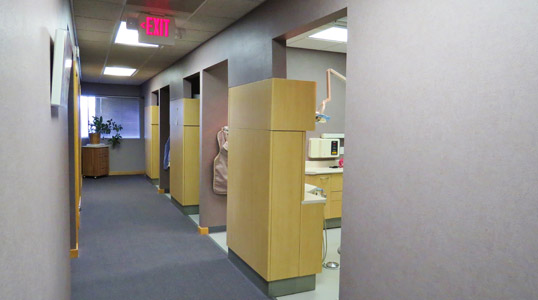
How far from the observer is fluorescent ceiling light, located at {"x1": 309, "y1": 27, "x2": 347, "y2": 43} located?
463cm

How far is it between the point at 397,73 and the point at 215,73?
3.72 m

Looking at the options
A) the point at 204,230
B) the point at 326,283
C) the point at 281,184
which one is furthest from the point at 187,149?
the point at 326,283

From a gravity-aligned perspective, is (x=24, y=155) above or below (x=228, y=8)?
below

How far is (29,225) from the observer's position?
118cm

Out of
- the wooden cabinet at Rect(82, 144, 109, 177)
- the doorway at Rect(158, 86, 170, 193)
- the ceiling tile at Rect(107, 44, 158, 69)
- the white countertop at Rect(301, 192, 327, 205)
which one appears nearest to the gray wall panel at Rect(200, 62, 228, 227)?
the ceiling tile at Rect(107, 44, 158, 69)

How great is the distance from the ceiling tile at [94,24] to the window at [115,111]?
675cm

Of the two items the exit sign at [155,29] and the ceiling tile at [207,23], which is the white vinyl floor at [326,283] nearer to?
the exit sign at [155,29]

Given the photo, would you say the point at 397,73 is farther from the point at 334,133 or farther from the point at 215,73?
the point at 334,133

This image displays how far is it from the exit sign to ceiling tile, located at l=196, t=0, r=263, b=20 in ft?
1.07

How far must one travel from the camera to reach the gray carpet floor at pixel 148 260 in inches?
141

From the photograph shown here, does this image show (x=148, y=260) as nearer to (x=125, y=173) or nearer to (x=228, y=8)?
(x=228, y=8)

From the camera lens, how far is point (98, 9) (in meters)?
3.85

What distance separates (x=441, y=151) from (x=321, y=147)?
4.16m

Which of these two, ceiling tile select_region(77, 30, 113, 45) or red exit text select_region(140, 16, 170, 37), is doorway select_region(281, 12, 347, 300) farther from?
ceiling tile select_region(77, 30, 113, 45)
